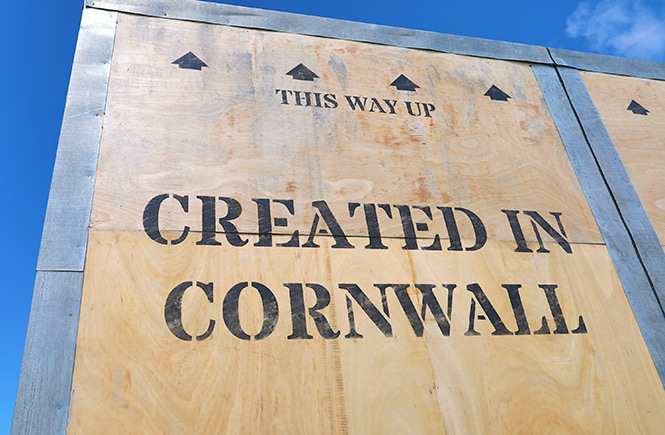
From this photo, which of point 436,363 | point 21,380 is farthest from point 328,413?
point 21,380

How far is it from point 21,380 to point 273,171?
1.76m

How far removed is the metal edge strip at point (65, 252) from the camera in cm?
229

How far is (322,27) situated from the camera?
3.96 meters

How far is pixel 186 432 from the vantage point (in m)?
2.37

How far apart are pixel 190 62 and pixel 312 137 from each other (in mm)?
1031

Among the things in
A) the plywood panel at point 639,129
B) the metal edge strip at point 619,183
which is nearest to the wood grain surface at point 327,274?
the metal edge strip at point 619,183

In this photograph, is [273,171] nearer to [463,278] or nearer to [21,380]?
[463,278]

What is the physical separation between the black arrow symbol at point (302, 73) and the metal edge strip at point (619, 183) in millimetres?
2313

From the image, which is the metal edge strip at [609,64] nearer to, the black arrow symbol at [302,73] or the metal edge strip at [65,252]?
the black arrow symbol at [302,73]

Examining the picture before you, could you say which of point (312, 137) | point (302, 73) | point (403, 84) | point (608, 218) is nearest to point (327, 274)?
point (312, 137)

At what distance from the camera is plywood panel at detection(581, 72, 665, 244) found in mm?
3945

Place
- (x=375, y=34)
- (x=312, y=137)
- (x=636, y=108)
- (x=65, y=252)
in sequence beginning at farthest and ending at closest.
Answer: (x=636, y=108) < (x=375, y=34) < (x=312, y=137) < (x=65, y=252)

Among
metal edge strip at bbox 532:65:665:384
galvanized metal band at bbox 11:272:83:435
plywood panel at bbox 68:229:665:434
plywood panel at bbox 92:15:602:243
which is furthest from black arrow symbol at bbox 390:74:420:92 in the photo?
galvanized metal band at bbox 11:272:83:435

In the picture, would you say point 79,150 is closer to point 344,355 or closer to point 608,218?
point 344,355
